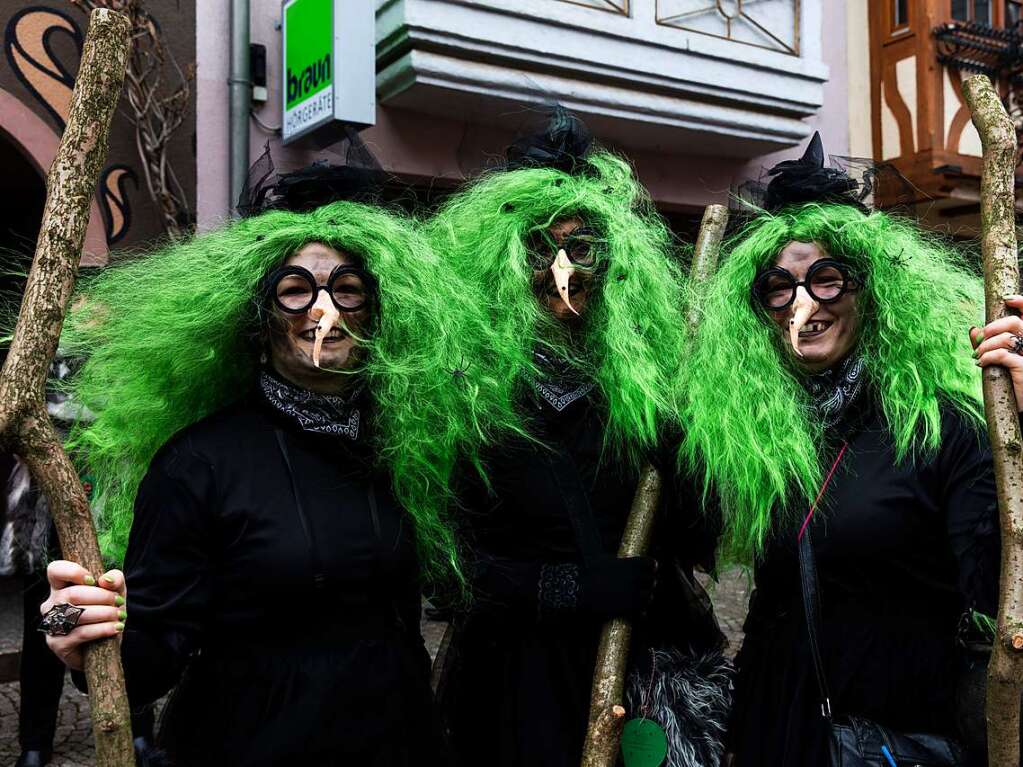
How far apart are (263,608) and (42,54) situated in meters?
4.33

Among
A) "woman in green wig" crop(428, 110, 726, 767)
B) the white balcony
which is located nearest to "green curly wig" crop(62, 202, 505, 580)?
"woman in green wig" crop(428, 110, 726, 767)

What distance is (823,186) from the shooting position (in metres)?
2.15

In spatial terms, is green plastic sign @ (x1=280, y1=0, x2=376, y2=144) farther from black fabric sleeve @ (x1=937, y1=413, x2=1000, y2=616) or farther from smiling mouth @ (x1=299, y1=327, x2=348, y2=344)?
black fabric sleeve @ (x1=937, y1=413, x2=1000, y2=616)

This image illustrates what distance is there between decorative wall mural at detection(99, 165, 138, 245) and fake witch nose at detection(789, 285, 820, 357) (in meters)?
4.21

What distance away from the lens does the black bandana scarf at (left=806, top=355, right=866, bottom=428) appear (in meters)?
1.96

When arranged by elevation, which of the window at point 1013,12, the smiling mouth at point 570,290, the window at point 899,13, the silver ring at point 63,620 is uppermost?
the window at point 1013,12

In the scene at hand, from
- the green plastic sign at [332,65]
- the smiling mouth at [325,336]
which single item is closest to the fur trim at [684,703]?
the smiling mouth at [325,336]

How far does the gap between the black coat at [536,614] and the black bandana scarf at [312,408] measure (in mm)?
376

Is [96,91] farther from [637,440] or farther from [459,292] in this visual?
[637,440]

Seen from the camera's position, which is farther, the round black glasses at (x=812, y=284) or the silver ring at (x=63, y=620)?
the round black glasses at (x=812, y=284)

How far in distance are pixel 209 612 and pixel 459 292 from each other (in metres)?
0.83

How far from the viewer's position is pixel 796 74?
22.8 feet

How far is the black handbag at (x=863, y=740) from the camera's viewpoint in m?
1.75

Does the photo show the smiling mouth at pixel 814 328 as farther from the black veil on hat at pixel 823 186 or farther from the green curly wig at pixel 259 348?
the green curly wig at pixel 259 348
